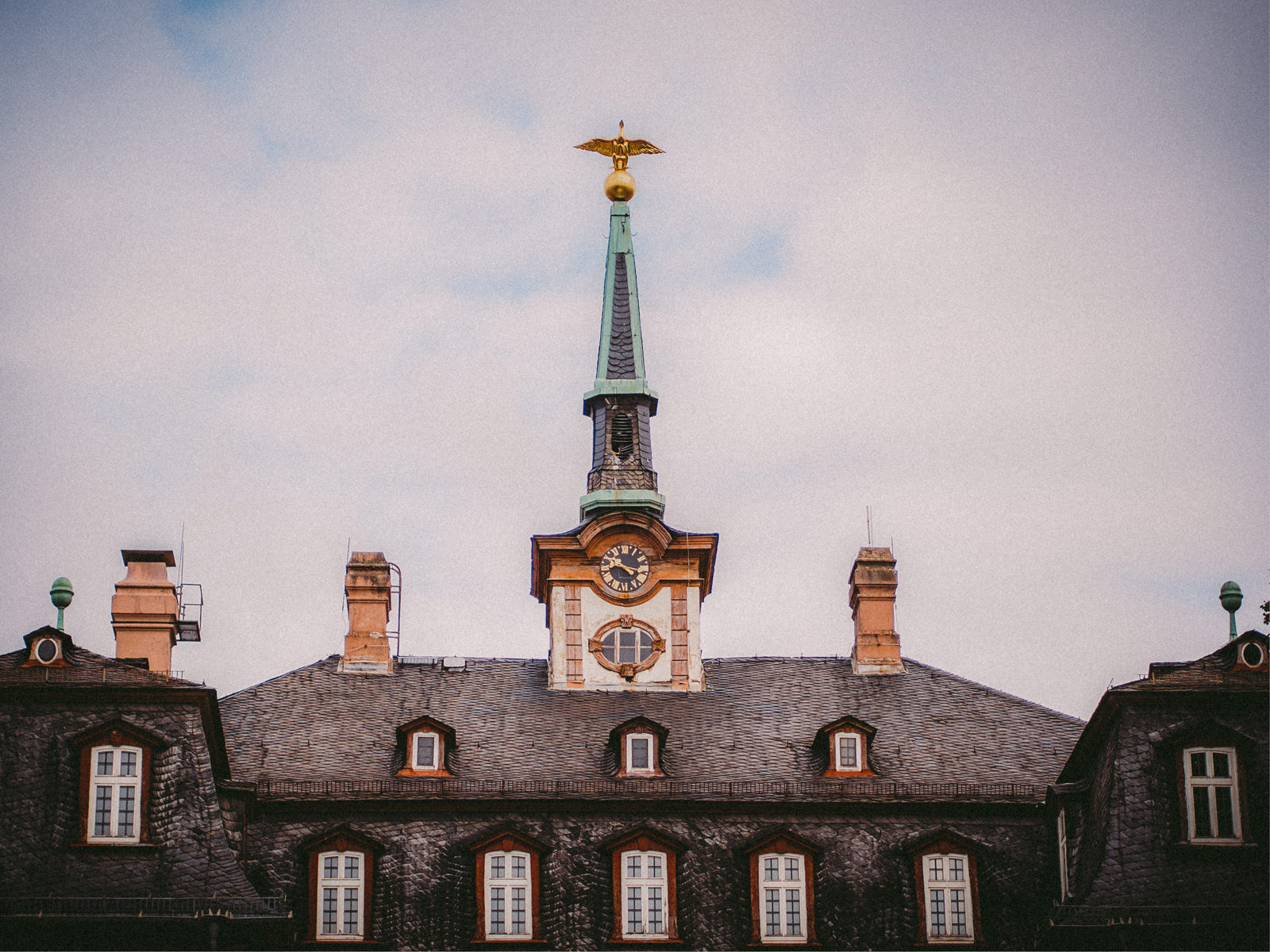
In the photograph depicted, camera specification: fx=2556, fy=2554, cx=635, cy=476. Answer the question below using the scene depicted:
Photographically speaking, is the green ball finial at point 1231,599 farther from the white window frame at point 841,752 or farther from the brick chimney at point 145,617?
the brick chimney at point 145,617

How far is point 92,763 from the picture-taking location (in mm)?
→ 59375

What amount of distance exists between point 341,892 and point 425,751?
14.4 ft

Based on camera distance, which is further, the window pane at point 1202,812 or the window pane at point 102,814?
the window pane at point 1202,812

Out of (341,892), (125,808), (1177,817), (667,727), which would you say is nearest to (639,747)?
(667,727)

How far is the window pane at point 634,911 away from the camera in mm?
61719

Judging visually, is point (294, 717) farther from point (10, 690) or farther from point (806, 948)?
point (806, 948)

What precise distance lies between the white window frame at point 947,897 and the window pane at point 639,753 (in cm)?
741

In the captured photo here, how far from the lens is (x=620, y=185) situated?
80.3 meters

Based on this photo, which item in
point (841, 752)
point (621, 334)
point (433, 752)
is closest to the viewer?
point (433, 752)

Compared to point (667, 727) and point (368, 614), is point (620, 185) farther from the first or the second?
point (667, 727)

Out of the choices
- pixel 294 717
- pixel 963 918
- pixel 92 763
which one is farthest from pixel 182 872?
pixel 963 918

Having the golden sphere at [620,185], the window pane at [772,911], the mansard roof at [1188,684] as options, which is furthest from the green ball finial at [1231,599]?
the golden sphere at [620,185]

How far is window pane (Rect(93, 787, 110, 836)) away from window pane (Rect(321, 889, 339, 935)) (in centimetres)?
588

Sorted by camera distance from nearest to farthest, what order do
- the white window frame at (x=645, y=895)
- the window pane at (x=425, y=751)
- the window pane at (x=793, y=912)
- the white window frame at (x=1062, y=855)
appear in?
the white window frame at (x=645, y=895)
the white window frame at (x=1062, y=855)
the window pane at (x=793, y=912)
the window pane at (x=425, y=751)
